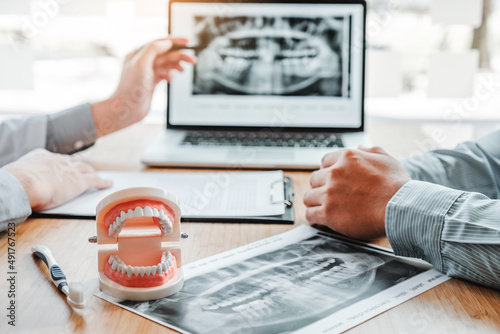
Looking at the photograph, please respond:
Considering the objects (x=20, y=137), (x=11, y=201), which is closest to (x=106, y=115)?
(x=20, y=137)

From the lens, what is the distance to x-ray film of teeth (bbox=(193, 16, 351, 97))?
1388 mm

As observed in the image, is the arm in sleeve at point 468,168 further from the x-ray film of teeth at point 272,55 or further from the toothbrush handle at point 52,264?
the toothbrush handle at point 52,264

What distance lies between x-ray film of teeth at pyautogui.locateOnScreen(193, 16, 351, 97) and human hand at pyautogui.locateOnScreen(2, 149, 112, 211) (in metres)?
0.47

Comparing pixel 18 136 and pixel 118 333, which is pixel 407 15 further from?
pixel 118 333

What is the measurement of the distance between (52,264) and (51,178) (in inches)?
10.1

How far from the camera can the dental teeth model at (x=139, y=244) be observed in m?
0.63

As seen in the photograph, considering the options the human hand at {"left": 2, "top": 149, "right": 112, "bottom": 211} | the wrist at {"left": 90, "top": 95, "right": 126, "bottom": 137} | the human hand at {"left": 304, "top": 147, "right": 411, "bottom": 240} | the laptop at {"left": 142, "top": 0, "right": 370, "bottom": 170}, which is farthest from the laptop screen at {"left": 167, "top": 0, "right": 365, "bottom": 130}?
→ the human hand at {"left": 304, "top": 147, "right": 411, "bottom": 240}

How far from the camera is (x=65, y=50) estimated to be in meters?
1.99

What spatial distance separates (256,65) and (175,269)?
0.83 metres

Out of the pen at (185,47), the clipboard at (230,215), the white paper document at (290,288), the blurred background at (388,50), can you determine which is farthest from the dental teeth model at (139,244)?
the blurred background at (388,50)

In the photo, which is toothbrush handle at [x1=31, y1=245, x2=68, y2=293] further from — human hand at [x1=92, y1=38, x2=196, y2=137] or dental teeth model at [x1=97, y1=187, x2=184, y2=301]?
human hand at [x1=92, y1=38, x2=196, y2=137]

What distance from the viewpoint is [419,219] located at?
73 centimetres

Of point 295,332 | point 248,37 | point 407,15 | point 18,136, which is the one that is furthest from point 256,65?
point 295,332

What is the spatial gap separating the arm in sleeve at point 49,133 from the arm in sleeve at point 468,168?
0.70 m
